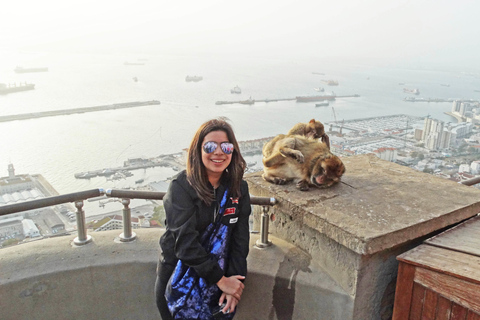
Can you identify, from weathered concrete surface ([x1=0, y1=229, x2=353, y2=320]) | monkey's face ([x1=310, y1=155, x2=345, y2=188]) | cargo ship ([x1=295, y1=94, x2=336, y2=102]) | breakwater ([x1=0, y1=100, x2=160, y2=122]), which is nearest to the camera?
weathered concrete surface ([x1=0, y1=229, x2=353, y2=320])

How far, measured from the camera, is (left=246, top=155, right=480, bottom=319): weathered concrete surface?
6.60 ft

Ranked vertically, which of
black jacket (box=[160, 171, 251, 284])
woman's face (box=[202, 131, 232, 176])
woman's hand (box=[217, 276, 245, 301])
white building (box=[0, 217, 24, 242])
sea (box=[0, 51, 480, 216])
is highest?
woman's face (box=[202, 131, 232, 176])

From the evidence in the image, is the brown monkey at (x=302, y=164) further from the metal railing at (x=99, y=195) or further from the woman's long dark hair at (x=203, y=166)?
the woman's long dark hair at (x=203, y=166)

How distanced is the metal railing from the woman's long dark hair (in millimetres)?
489

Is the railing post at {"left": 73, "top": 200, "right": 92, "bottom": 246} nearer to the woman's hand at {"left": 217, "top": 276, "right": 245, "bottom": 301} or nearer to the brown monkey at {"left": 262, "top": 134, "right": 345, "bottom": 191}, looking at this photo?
the woman's hand at {"left": 217, "top": 276, "right": 245, "bottom": 301}

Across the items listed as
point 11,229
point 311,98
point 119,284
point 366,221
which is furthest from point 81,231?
point 311,98

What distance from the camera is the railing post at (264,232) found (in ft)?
8.17

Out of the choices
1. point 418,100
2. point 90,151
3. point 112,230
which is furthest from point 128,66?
point 112,230

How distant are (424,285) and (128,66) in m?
62.9

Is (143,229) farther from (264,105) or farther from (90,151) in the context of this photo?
(264,105)

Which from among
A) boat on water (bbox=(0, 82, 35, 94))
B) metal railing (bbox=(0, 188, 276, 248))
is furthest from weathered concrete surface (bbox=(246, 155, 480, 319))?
boat on water (bbox=(0, 82, 35, 94))

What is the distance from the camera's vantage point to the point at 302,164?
9.00ft

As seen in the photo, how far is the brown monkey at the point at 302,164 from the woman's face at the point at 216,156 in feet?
3.23

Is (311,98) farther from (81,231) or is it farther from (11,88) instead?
(81,231)
